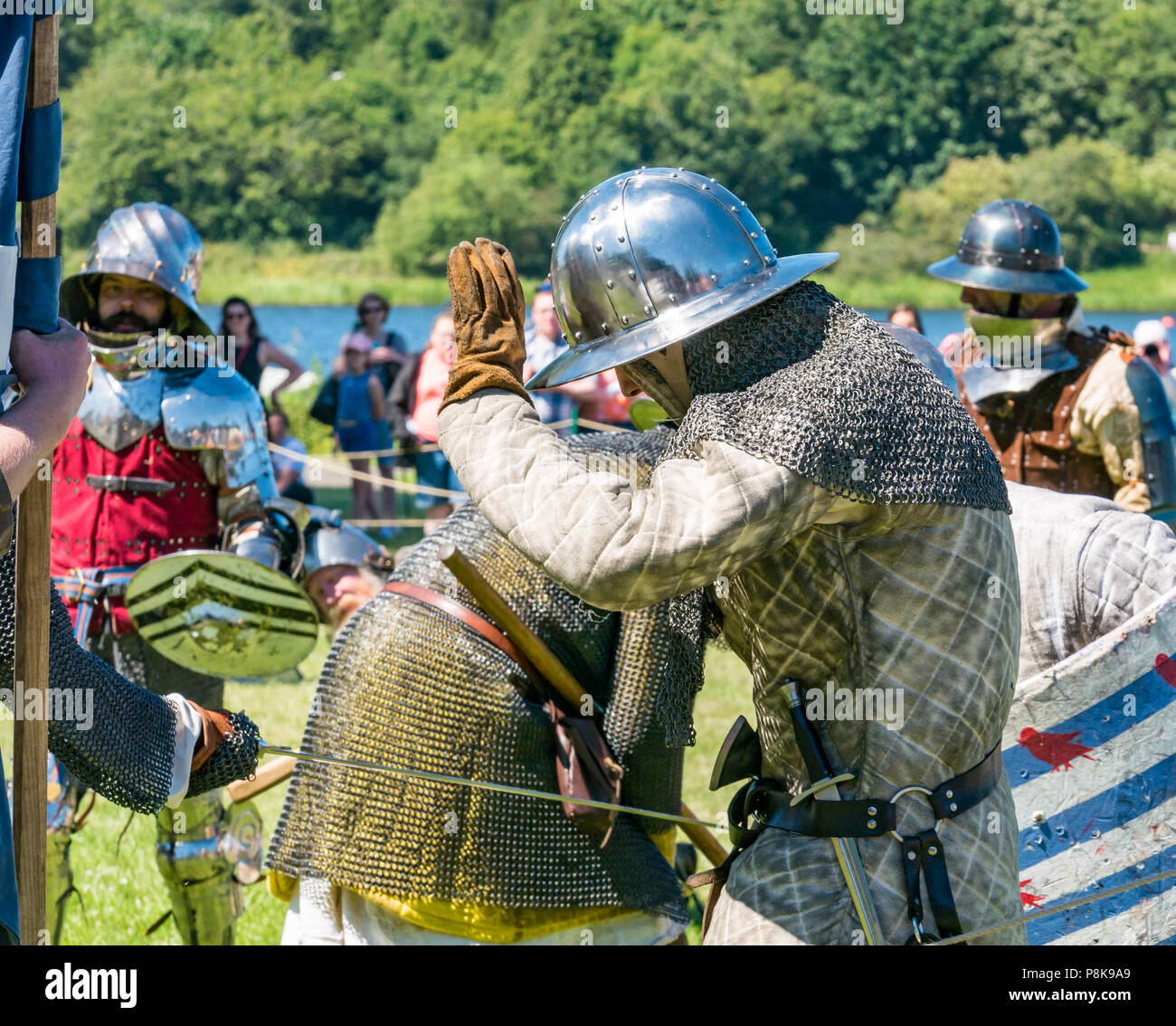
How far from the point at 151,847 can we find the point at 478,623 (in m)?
2.91

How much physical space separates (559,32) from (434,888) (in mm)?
46224

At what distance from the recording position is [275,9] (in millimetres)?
52875

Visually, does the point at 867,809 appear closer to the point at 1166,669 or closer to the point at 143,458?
the point at 1166,669

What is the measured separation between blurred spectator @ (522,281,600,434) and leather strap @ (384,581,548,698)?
20.0ft

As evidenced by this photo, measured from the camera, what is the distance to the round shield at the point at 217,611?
4.89 metres

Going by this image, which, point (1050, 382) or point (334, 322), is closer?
point (1050, 382)

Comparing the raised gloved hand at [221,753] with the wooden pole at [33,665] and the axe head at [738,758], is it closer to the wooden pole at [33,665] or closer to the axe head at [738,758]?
the wooden pole at [33,665]

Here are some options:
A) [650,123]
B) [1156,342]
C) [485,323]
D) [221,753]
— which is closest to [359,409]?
[1156,342]

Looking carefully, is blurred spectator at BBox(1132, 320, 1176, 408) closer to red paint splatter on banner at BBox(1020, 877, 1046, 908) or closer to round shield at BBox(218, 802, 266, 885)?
round shield at BBox(218, 802, 266, 885)

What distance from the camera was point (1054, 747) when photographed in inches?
Result: 133

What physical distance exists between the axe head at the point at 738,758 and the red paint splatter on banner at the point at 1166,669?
971 millimetres

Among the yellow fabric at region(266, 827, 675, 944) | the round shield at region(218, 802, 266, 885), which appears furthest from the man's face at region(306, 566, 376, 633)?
the yellow fabric at region(266, 827, 675, 944)
